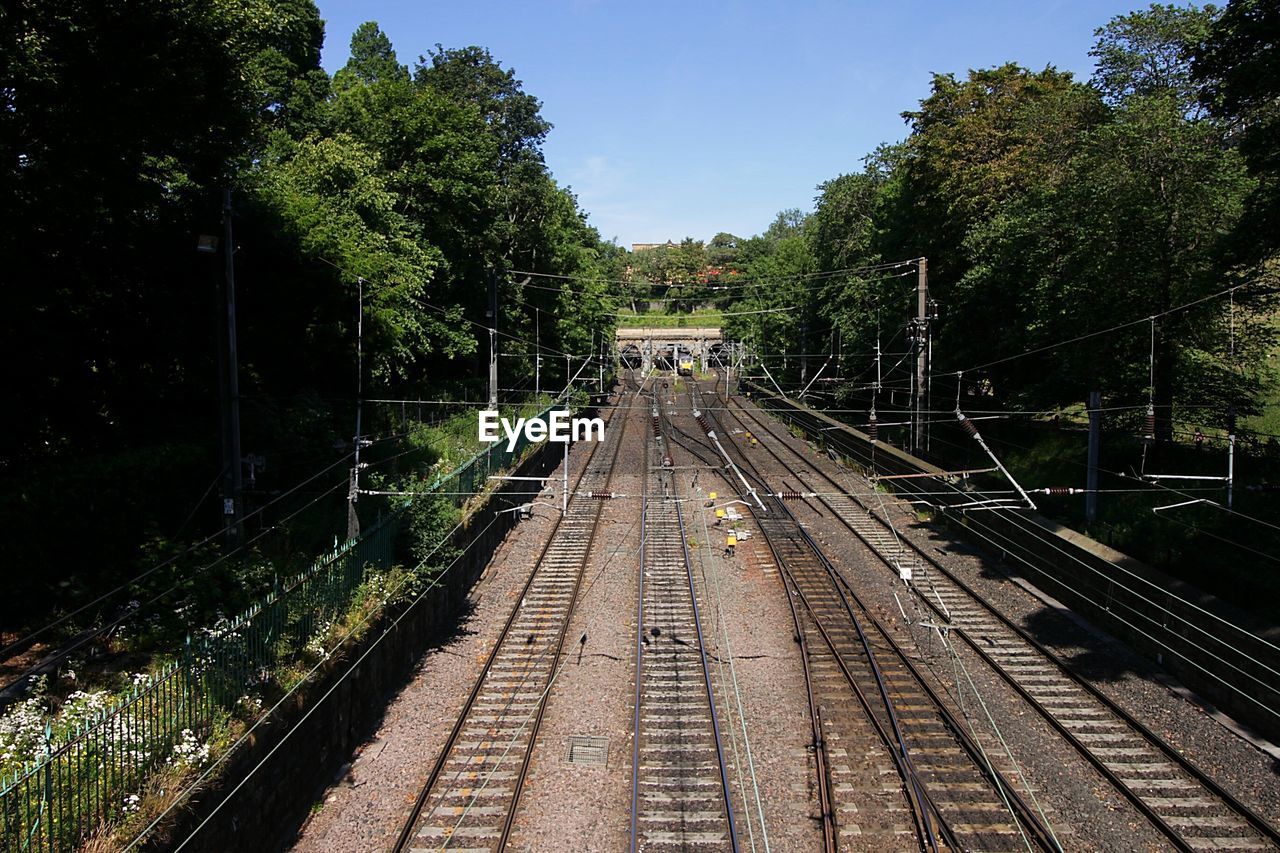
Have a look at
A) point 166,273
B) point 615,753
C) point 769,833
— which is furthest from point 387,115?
point 769,833

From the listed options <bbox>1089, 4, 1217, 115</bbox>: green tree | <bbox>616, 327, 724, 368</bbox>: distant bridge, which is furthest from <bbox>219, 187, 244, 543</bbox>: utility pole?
<bbox>616, 327, 724, 368</bbox>: distant bridge

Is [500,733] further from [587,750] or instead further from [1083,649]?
[1083,649]

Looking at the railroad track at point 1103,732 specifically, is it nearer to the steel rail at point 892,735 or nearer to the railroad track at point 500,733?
the steel rail at point 892,735

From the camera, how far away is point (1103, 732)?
11.3 meters

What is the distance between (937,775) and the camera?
10250 mm

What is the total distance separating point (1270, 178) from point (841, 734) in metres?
13.0

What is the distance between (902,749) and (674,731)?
313 cm

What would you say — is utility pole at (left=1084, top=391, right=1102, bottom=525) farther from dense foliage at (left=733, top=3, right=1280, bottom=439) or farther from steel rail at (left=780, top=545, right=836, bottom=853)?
steel rail at (left=780, top=545, right=836, bottom=853)

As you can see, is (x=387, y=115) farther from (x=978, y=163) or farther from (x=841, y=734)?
(x=841, y=734)

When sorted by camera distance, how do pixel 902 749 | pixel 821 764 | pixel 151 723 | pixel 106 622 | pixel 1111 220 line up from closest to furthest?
1. pixel 151 723
2. pixel 821 764
3. pixel 106 622
4. pixel 902 749
5. pixel 1111 220

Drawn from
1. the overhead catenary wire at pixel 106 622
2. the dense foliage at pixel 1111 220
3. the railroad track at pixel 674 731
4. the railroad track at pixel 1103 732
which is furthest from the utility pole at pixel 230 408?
the dense foliage at pixel 1111 220

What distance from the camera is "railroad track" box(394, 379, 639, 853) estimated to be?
30.5ft

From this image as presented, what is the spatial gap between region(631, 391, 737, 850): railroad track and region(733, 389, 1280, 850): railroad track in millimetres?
4863

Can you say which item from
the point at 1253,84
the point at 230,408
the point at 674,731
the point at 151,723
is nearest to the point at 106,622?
the point at 230,408
